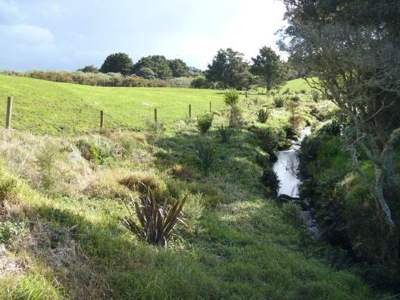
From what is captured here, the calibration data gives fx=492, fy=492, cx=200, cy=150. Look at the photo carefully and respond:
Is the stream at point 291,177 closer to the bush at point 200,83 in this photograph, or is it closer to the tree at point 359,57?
the tree at point 359,57

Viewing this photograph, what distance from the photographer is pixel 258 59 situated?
3076 inches

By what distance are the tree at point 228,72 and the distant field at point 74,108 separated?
1547 inches

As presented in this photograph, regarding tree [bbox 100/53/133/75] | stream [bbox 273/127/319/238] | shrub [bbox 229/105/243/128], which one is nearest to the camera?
stream [bbox 273/127/319/238]

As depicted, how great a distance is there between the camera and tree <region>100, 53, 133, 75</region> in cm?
9456

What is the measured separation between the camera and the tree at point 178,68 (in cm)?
11106

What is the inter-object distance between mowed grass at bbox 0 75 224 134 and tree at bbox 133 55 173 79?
5982cm

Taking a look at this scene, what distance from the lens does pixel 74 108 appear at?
27422 mm

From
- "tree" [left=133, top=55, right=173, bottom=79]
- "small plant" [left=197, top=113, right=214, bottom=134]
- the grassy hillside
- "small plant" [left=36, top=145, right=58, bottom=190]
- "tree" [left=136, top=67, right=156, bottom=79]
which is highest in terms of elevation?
"tree" [left=133, top=55, right=173, bottom=79]

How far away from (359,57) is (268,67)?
6654cm

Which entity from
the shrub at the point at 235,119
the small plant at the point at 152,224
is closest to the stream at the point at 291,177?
the shrub at the point at 235,119

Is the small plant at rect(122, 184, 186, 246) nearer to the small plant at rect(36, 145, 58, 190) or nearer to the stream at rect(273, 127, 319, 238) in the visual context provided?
the small plant at rect(36, 145, 58, 190)

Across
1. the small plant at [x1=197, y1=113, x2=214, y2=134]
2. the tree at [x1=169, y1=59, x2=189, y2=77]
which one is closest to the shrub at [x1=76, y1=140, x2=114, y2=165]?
the small plant at [x1=197, y1=113, x2=214, y2=134]

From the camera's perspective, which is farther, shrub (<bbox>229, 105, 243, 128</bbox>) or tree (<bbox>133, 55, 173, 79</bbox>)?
tree (<bbox>133, 55, 173, 79</bbox>)

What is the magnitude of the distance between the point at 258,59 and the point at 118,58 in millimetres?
30274
